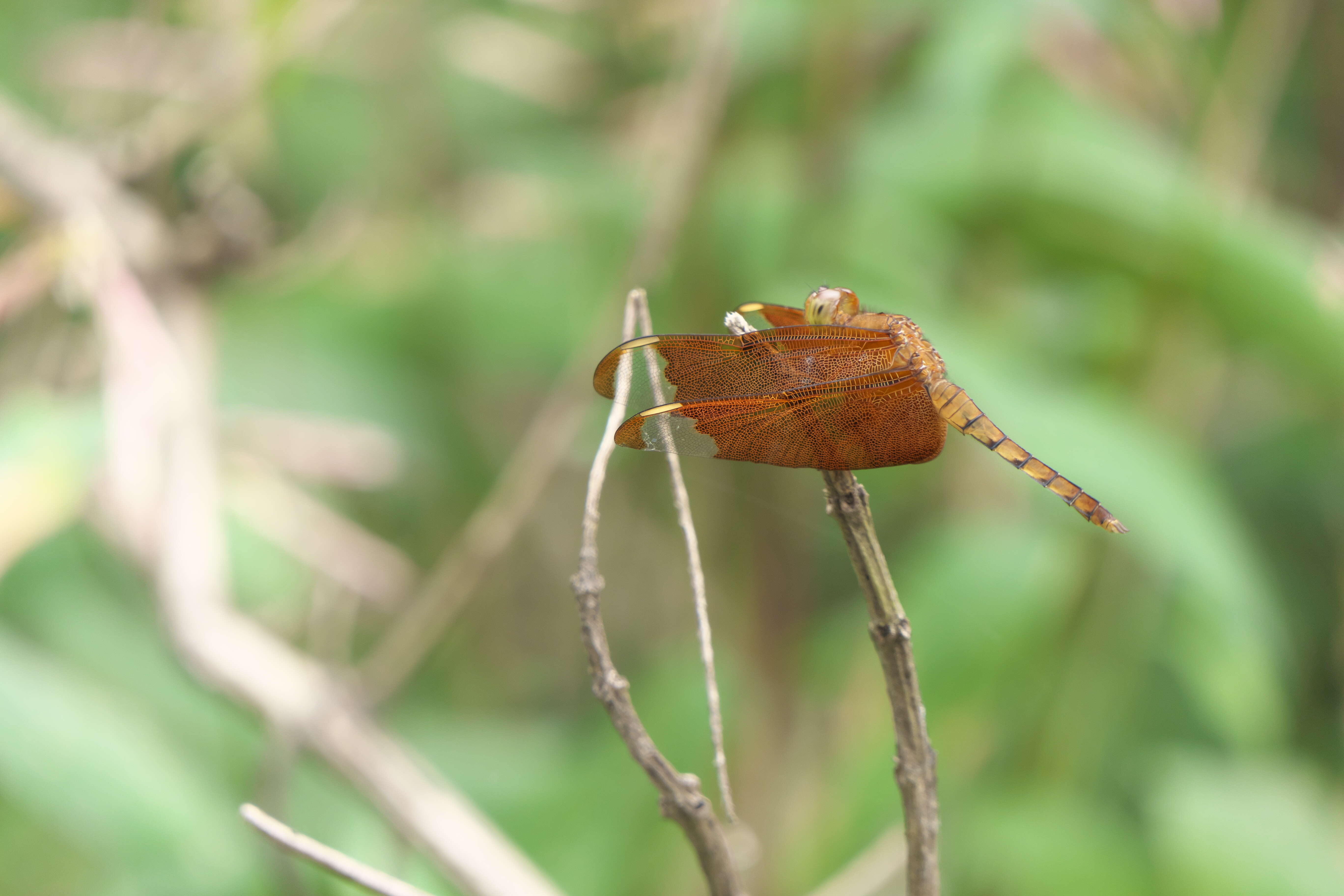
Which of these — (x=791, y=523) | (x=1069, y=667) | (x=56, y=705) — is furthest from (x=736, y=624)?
(x=56, y=705)

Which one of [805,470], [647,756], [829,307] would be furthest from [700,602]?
[805,470]

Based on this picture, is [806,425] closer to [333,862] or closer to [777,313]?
[777,313]

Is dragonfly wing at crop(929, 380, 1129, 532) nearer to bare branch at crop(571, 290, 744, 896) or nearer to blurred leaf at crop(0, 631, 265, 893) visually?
bare branch at crop(571, 290, 744, 896)

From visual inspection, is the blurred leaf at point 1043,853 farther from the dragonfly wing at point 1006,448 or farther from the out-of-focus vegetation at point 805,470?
the dragonfly wing at point 1006,448

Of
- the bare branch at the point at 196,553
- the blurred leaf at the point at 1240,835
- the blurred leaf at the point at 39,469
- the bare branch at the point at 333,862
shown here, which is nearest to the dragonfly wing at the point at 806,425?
the bare branch at the point at 333,862

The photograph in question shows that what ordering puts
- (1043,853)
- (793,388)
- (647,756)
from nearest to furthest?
(647,756)
(793,388)
(1043,853)

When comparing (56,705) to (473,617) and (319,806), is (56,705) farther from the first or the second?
(473,617)

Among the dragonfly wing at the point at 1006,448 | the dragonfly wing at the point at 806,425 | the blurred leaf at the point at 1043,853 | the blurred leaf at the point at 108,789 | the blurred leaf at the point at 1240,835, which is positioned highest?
the dragonfly wing at the point at 1006,448

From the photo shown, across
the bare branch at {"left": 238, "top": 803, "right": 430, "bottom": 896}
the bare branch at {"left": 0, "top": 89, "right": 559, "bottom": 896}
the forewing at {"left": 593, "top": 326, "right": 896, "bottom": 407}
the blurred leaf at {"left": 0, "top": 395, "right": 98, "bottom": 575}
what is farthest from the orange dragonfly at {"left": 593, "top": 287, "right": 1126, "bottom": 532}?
the blurred leaf at {"left": 0, "top": 395, "right": 98, "bottom": 575}
